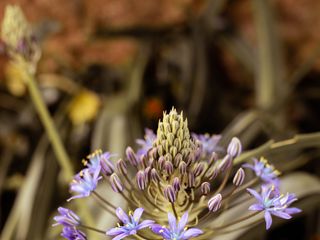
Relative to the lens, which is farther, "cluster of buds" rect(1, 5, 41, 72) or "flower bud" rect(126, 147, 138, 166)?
"cluster of buds" rect(1, 5, 41, 72)

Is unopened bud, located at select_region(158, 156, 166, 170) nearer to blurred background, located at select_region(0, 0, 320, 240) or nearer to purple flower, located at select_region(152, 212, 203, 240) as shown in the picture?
purple flower, located at select_region(152, 212, 203, 240)

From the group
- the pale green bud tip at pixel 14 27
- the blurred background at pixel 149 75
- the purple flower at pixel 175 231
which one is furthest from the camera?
the blurred background at pixel 149 75

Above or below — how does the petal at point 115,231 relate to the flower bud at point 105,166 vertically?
below

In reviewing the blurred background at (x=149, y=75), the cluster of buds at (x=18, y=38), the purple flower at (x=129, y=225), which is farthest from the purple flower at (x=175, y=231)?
the blurred background at (x=149, y=75)

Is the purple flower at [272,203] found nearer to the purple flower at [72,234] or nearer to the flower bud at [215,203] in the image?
the flower bud at [215,203]

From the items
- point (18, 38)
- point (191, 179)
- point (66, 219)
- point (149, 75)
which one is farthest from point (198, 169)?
point (149, 75)

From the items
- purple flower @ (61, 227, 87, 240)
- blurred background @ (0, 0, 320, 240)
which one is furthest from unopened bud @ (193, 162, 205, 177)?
blurred background @ (0, 0, 320, 240)

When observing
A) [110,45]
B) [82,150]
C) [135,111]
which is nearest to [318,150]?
[135,111]

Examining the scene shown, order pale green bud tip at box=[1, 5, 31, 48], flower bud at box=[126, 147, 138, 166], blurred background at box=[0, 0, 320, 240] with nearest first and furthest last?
flower bud at box=[126, 147, 138, 166]
pale green bud tip at box=[1, 5, 31, 48]
blurred background at box=[0, 0, 320, 240]

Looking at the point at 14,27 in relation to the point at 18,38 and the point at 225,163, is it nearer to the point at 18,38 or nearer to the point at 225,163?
the point at 18,38
